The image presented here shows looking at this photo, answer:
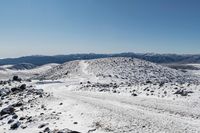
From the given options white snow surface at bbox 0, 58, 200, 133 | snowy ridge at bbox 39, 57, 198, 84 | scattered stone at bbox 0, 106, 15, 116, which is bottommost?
snowy ridge at bbox 39, 57, 198, 84

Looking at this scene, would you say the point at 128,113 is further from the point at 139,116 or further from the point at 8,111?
the point at 8,111

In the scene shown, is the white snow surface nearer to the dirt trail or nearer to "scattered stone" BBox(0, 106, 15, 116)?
the dirt trail

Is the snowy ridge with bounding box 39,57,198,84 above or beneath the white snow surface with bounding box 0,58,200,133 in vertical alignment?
beneath

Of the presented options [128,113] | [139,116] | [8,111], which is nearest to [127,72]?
[8,111]

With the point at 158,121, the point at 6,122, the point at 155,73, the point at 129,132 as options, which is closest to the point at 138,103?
the point at 158,121

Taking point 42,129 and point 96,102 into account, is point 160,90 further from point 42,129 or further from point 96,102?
point 42,129

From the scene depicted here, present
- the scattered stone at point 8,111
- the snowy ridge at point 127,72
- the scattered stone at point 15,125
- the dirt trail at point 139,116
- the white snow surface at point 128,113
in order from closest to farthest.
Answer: the dirt trail at point 139,116 → the white snow surface at point 128,113 → the scattered stone at point 15,125 → the scattered stone at point 8,111 → the snowy ridge at point 127,72

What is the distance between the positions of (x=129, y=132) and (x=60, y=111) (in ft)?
31.6

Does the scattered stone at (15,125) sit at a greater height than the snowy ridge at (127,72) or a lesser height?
greater

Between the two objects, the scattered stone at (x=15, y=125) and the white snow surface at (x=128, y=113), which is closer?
the white snow surface at (x=128, y=113)

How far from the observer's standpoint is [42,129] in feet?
69.3

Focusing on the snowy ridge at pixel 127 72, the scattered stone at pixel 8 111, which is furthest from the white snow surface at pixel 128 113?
the snowy ridge at pixel 127 72

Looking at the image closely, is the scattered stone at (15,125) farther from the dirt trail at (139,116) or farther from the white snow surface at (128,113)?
the dirt trail at (139,116)

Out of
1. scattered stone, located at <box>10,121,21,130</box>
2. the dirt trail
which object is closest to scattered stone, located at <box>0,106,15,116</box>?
scattered stone, located at <box>10,121,21,130</box>
